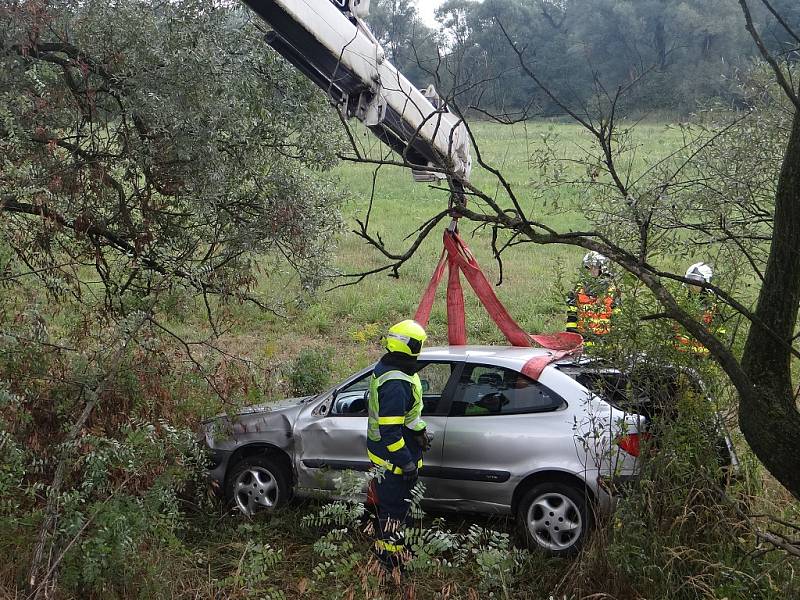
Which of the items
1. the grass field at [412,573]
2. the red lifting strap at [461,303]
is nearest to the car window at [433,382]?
the red lifting strap at [461,303]

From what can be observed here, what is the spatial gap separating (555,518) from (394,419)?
1.34 m

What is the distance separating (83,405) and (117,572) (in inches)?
66.2

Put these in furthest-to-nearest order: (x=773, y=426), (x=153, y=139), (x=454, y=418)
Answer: (x=153, y=139) → (x=454, y=418) → (x=773, y=426)

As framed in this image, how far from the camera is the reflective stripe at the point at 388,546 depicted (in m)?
5.29

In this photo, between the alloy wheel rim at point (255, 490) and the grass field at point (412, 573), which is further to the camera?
the alloy wheel rim at point (255, 490)

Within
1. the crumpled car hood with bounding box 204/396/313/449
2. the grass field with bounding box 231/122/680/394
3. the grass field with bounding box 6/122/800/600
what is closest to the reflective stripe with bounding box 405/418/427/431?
the grass field with bounding box 6/122/800/600

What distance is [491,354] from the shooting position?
6.60 metres

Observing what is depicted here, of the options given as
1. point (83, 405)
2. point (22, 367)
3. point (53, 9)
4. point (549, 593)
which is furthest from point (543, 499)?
point (53, 9)

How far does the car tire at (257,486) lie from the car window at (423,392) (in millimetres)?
700

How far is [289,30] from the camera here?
19.9ft

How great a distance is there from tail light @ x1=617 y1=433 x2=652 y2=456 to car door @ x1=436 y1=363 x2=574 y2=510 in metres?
0.67

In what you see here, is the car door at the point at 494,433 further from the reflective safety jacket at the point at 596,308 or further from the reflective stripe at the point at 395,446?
the reflective safety jacket at the point at 596,308

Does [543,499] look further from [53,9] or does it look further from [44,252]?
[53,9]

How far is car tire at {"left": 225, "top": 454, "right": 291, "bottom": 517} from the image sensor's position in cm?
693
